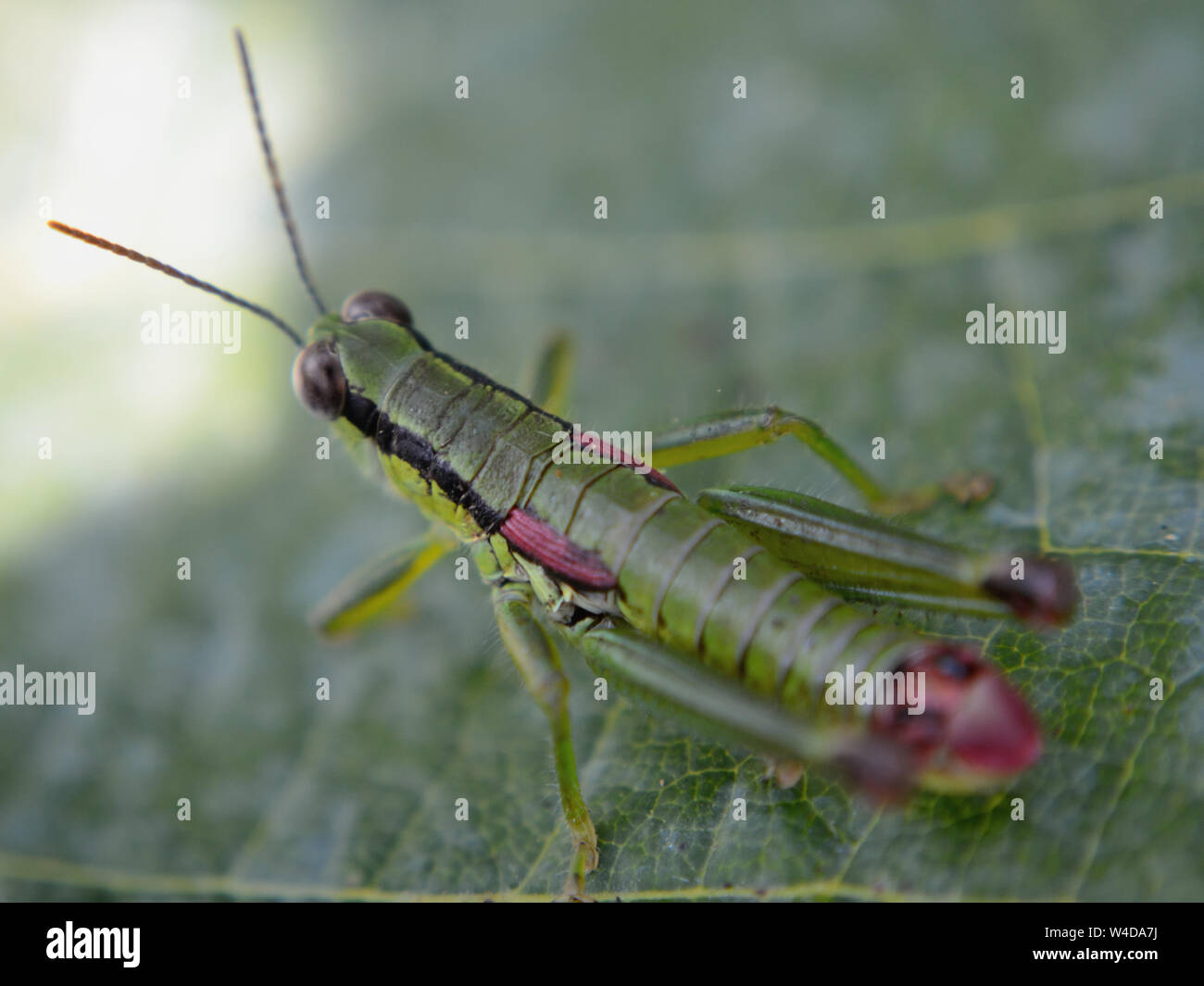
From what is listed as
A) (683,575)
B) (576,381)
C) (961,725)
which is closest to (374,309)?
(576,381)

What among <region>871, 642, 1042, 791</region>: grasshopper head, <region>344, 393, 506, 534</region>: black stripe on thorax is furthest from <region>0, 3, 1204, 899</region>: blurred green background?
<region>344, 393, 506, 534</region>: black stripe on thorax

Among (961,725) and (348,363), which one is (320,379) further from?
(961,725)

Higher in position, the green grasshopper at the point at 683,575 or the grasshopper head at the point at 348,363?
the grasshopper head at the point at 348,363

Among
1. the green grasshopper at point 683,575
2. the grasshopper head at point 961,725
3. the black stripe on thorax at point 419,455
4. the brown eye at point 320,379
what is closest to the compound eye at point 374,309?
the green grasshopper at point 683,575

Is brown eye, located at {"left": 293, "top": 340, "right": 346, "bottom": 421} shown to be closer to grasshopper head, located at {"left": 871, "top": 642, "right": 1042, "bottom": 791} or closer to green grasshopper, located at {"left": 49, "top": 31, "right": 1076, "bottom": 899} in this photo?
green grasshopper, located at {"left": 49, "top": 31, "right": 1076, "bottom": 899}

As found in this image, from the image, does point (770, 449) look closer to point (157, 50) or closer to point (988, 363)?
point (988, 363)

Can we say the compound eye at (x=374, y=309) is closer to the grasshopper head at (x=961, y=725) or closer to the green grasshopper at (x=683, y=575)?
the green grasshopper at (x=683, y=575)
